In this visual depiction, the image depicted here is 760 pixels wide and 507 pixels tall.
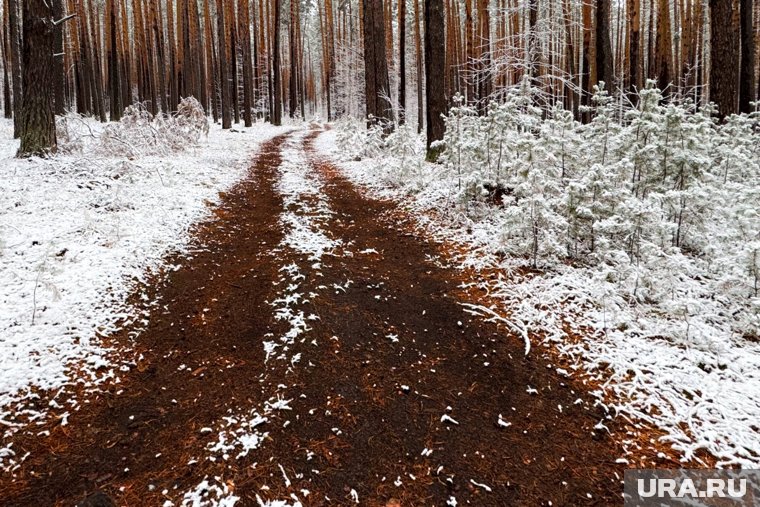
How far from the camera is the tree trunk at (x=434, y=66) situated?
923 cm

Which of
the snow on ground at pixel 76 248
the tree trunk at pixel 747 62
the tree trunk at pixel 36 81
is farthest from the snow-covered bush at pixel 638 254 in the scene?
the tree trunk at pixel 36 81

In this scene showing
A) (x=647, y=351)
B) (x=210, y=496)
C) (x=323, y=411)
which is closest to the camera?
(x=210, y=496)

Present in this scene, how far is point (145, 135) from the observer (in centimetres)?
1060

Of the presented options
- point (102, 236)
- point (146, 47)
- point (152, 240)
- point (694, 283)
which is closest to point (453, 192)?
point (694, 283)

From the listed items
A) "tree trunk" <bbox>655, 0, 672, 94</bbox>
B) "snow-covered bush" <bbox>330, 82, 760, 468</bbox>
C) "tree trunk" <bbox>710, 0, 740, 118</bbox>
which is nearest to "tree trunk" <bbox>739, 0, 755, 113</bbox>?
"tree trunk" <bbox>710, 0, 740, 118</bbox>

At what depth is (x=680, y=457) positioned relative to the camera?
2695mm

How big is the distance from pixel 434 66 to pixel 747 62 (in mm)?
7519

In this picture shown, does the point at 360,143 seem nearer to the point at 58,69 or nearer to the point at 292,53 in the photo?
the point at 58,69

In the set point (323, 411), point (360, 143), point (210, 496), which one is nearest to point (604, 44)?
point (360, 143)

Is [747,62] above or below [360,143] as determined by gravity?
above

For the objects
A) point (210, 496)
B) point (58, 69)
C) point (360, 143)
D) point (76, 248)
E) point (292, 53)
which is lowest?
point (210, 496)

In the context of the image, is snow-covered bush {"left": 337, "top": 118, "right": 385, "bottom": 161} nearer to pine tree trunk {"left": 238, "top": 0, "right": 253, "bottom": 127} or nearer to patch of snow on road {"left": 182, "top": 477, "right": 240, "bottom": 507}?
patch of snow on road {"left": 182, "top": 477, "right": 240, "bottom": 507}

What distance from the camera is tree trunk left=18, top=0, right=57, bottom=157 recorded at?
26.0 feet

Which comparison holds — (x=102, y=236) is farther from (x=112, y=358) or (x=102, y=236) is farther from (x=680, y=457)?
(x=680, y=457)
